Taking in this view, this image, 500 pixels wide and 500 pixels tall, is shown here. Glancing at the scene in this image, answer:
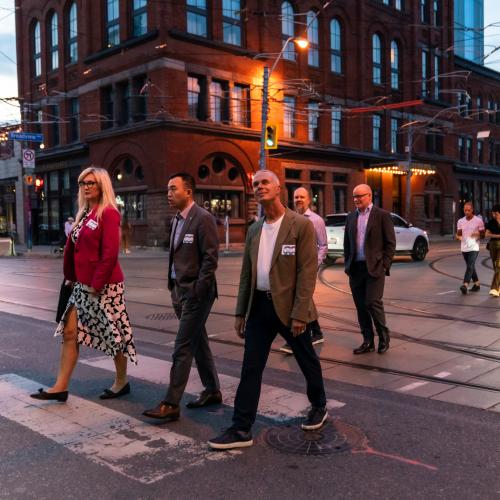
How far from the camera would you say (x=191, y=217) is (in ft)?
15.5

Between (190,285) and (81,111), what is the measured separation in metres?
31.4

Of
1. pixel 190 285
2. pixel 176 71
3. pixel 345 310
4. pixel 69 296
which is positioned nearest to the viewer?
pixel 190 285

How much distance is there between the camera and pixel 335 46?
123ft

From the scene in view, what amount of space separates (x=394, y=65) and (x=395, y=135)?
4.90 meters

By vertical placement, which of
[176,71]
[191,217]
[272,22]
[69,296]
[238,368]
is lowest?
[238,368]

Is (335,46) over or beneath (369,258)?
over

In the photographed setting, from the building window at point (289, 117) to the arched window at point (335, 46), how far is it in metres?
4.83

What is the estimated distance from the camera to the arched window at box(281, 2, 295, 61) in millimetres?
33562

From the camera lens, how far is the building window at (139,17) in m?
28.9

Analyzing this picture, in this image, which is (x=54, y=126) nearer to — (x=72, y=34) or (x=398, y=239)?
(x=72, y=34)

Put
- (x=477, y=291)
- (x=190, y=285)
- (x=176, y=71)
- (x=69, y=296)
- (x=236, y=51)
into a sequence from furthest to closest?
1. (x=236, y=51)
2. (x=176, y=71)
3. (x=477, y=291)
4. (x=69, y=296)
5. (x=190, y=285)

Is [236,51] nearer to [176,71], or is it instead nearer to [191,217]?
[176,71]

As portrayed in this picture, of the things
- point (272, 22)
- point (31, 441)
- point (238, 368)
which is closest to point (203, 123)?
point (272, 22)

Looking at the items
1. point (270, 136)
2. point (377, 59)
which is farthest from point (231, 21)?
point (377, 59)
